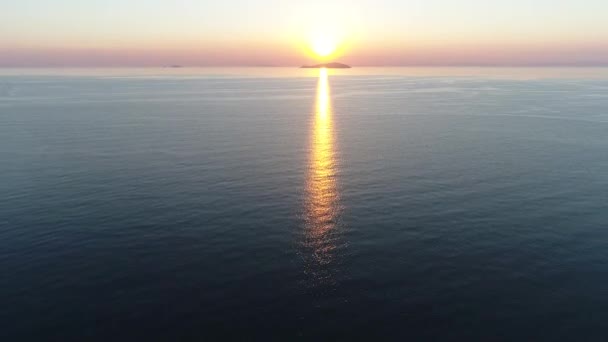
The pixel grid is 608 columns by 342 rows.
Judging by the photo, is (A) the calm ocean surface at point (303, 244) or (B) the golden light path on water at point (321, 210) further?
(B) the golden light path on water at point (321, 210)

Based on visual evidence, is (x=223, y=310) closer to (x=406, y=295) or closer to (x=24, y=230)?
(x=406, y=295)

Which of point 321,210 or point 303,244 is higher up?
point 321,210

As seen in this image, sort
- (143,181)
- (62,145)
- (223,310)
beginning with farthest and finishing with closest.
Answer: (62,145) < (143,181) < (223,310)

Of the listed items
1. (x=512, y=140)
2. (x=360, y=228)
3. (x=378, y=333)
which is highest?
(x=512, y=140)

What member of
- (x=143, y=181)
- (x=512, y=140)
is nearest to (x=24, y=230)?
(x=143, y=181)

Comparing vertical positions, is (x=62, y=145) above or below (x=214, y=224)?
above

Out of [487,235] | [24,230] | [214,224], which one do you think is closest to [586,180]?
[487,235]

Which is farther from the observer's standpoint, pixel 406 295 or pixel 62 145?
pixel 62 145

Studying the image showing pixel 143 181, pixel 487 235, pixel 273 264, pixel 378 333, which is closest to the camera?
pixel 378 333

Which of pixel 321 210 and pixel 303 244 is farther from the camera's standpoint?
pixel 321 210

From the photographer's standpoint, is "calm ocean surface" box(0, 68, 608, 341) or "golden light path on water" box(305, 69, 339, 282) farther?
"golden light path on water" box(305, 69, 339, 282)
